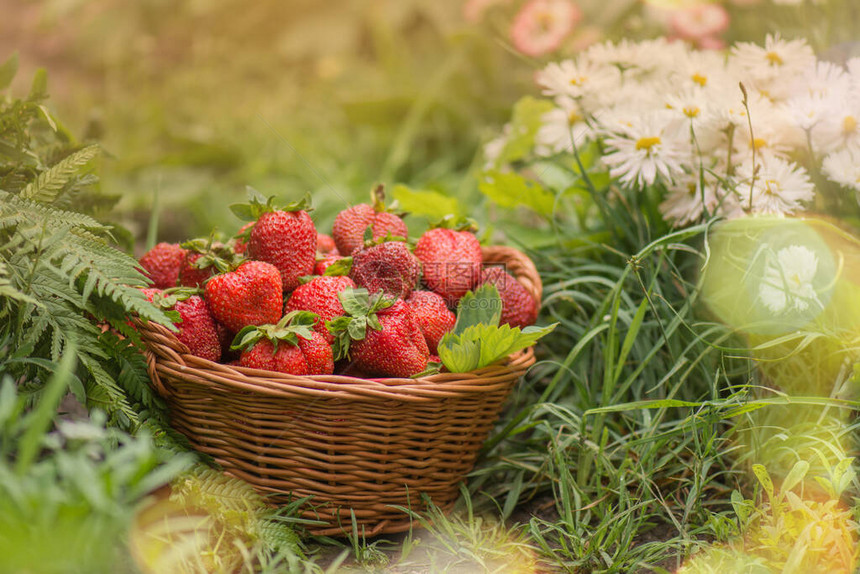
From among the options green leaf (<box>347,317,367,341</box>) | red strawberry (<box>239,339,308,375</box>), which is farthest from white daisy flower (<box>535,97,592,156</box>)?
red strawberry (<box>239,339,308,375</box>)

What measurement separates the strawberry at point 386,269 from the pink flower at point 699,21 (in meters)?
1.46

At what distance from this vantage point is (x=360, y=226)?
135cm

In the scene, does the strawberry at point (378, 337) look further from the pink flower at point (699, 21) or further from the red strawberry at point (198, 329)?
the pink flower at point (699, 21)

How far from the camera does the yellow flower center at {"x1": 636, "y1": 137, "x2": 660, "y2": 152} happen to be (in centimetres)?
132

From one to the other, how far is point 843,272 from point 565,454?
24.8 inches

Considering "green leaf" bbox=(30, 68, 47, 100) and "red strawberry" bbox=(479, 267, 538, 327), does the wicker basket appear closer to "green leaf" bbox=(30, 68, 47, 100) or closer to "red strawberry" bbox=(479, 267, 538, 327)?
"red strawberry" bbox=(479, 267, 538, 327)

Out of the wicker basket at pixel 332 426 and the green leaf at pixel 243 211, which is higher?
the green leaf at pixel 243 211

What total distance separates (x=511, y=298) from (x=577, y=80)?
590 mm

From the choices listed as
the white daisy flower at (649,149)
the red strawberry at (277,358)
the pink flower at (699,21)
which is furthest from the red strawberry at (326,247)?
the pink flower at (699,21)

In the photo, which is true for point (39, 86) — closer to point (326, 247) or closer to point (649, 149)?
point (326, 247)

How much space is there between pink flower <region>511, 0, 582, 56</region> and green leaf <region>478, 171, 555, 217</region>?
22.9 inches

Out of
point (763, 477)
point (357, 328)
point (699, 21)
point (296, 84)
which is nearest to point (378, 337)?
point (357, 328)

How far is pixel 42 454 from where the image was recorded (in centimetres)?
125

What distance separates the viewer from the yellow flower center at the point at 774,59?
4.67 ft
